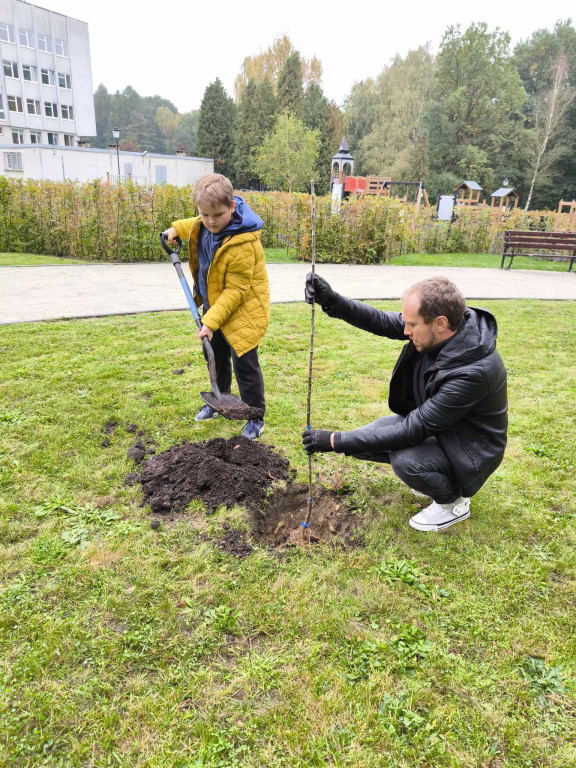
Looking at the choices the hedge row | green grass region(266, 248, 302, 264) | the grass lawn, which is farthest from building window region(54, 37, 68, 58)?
the grass lawn

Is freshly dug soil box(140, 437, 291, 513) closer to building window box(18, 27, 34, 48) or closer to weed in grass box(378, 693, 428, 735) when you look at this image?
weed in grass box(378, 693, 428, 735)

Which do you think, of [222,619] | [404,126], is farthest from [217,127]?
[222,619]

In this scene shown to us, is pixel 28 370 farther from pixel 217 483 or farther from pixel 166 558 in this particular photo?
pixel 166 558

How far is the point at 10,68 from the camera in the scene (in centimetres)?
3988

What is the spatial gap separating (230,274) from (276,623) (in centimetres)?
213

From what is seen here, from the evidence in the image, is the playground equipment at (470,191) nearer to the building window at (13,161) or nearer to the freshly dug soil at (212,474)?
the freshly dug soil at (212,474)

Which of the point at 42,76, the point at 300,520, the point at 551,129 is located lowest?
the point at 300,520

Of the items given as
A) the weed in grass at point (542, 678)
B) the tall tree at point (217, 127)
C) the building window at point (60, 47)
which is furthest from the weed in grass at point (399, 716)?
the building window at point (60, 47)

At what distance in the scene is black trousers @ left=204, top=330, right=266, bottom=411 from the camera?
3584mm

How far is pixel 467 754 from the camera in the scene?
166 cm

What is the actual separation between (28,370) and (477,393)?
402cm

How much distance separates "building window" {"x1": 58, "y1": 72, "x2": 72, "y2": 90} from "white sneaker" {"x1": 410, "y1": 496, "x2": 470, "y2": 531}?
52540 millimetres

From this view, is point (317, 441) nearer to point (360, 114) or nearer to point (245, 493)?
point (245, 493)

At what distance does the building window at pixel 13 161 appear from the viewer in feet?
107
